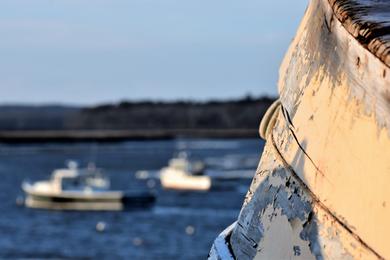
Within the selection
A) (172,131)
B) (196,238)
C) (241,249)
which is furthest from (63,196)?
(172,131)

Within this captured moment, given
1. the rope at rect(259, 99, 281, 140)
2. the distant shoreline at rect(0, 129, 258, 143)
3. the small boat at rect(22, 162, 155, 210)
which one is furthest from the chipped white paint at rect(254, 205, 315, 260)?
the distant shoreline at rect(0, 129, 258, 143)

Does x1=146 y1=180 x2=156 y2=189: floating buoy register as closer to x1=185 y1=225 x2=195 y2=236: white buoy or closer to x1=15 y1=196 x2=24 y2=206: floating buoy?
x1=15 y1=196 x2=24 y2=206: floating buoy

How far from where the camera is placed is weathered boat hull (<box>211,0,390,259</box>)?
9.30ft

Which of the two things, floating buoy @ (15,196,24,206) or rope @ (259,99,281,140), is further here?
floating buoy @ (15,196,24,206)

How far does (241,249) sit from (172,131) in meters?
187

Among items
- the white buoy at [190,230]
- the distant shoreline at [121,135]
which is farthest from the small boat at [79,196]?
the distant shoreline at [121,135]

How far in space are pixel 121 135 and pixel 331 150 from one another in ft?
583

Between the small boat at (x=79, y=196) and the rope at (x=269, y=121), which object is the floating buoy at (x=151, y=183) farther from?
the rope at (x=269, y=121)

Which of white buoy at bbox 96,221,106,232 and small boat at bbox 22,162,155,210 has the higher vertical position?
small boat at bbox 22,162,155,210

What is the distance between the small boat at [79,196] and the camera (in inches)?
2110

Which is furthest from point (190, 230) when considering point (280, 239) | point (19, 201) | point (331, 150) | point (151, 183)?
point (331, 150)

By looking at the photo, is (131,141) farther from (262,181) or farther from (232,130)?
(262,181)

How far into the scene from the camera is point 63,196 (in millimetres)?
54375

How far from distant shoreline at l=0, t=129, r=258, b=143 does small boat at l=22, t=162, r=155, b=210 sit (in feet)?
360
